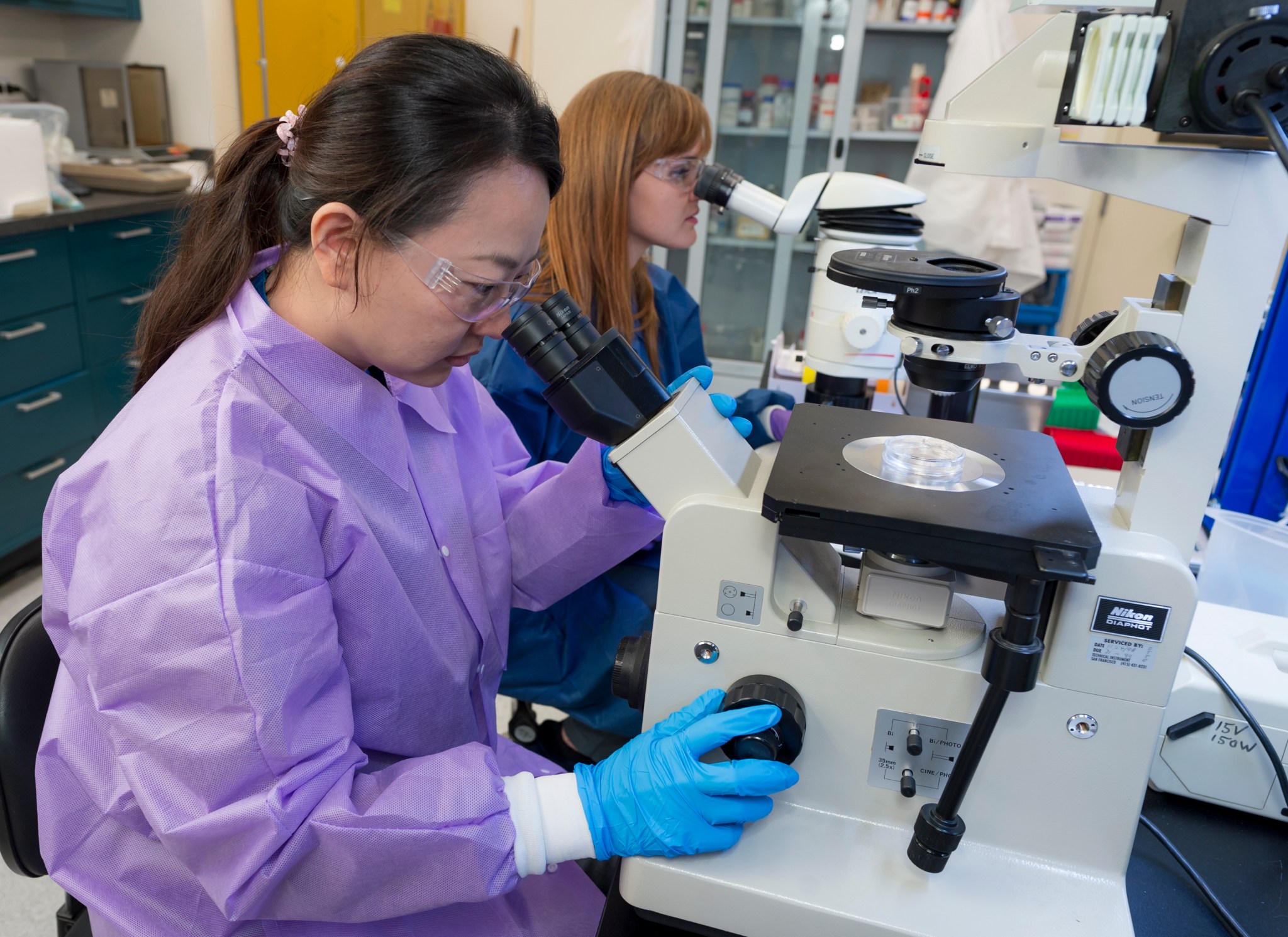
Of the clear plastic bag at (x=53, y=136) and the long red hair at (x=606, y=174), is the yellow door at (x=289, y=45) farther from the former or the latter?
the long red hair at (x=606, y=174)

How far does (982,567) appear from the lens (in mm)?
631

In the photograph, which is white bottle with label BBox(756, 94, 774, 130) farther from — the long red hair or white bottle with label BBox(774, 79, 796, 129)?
the long red hair

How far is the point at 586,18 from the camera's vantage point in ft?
12.1

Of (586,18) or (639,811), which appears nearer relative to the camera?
(639,811)

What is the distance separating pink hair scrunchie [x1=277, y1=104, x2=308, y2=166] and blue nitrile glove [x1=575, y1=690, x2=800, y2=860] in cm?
64

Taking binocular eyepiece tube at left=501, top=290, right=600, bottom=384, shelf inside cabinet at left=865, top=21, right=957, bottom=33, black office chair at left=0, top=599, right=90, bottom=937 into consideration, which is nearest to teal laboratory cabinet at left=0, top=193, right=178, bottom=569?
black office chair at left=0, top=599, right=90, bottom=937

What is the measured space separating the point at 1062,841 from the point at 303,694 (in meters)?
0.61

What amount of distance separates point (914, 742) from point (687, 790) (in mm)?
179

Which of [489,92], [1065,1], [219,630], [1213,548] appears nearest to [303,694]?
[219,630]

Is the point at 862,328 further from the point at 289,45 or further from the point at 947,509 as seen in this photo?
the point at 289,45

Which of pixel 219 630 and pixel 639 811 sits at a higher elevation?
pixel 219 630

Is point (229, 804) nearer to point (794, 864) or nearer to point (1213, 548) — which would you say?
point (794, 864)

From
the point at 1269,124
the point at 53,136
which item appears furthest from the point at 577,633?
the point at 53,136

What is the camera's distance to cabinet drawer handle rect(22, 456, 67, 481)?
2.48m
